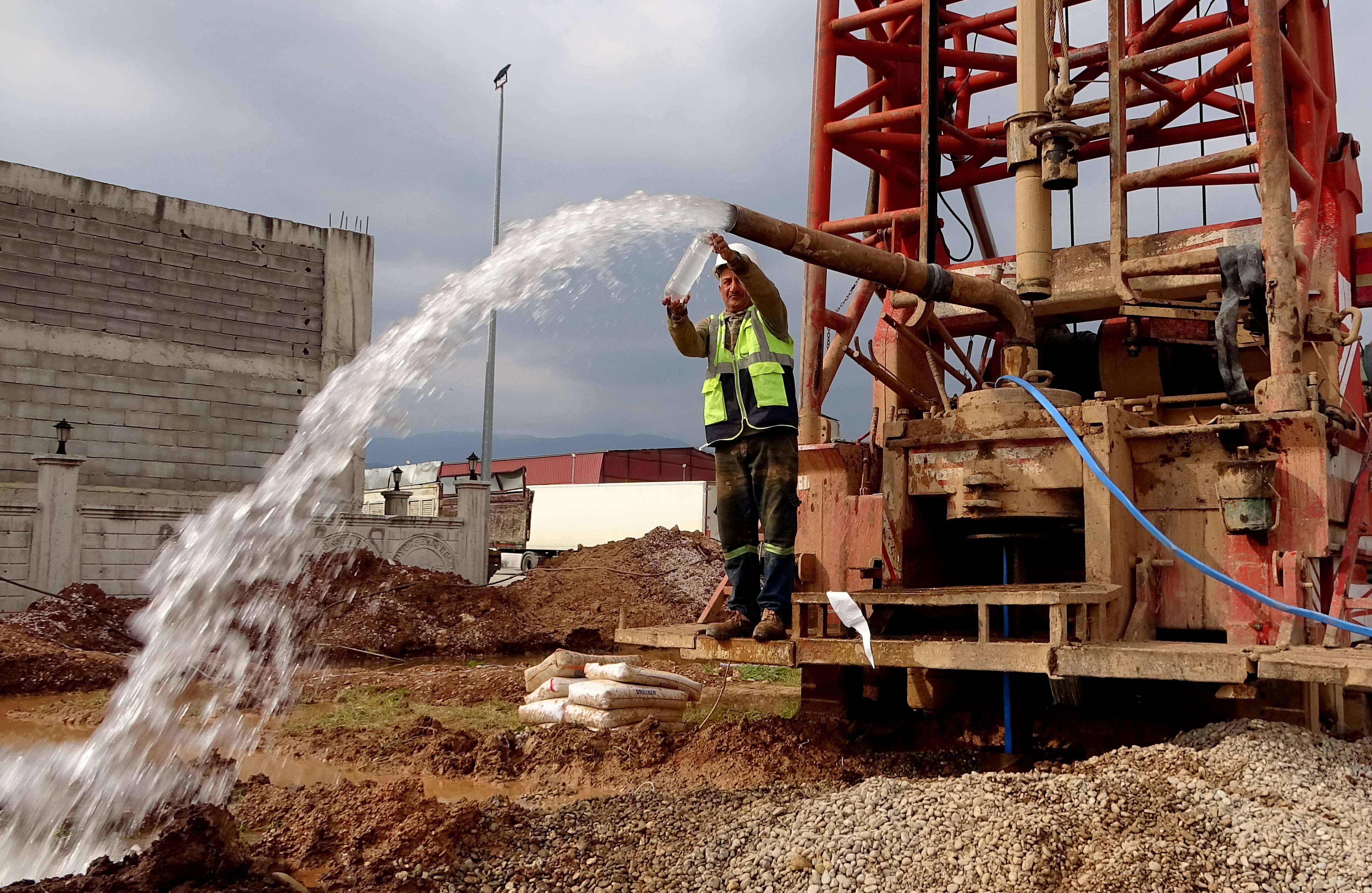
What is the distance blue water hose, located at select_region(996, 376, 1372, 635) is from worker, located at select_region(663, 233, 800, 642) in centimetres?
129

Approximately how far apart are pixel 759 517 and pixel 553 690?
9.27 feet

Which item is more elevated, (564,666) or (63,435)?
(63,435)

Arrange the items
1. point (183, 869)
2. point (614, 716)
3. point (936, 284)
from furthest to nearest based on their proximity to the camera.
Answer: point (614, 716), point (936, 284), point (183, 869)

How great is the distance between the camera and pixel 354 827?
4633 millimetres

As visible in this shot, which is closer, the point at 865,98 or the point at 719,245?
the point at 719,245

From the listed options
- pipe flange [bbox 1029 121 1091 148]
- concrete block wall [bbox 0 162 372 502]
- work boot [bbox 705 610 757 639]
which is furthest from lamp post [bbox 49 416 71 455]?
pipe flange [bbox 1029 121 1091 148]

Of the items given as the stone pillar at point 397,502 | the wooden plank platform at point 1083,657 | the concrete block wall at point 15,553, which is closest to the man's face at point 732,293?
the wooden plank platform at point 1083,657

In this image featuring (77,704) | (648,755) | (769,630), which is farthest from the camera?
(77,704)

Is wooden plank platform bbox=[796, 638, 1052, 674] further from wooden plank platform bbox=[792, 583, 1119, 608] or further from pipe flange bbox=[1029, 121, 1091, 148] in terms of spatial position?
pipe flange bbox=[1029, 121, 1091, 148]

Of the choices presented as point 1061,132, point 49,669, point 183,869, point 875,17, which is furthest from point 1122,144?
point 49,669

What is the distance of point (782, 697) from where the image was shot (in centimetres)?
895

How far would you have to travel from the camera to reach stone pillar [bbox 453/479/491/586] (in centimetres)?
1819

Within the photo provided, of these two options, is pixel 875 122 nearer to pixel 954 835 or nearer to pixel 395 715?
pixel 954 835

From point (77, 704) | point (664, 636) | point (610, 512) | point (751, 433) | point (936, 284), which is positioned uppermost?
point (936, 284)
